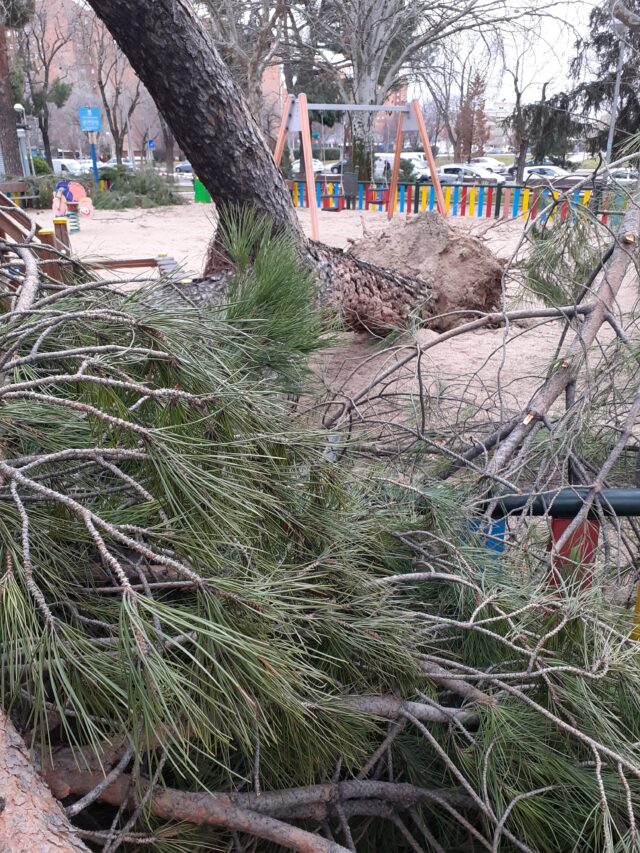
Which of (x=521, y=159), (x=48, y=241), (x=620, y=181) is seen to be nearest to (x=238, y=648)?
(x=620, y=181)

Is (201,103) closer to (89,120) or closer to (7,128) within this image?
(7,128)

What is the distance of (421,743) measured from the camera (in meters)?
1.43

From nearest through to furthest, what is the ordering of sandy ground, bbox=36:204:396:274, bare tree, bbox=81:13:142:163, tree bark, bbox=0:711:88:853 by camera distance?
tree bark, bbox=0:711:88:853 → sandy ground, bbox=36:204:396:274 → bare tree, bbox=81:13:142:163

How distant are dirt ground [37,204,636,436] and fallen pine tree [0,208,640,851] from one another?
891 mm

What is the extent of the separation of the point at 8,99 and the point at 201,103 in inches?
816

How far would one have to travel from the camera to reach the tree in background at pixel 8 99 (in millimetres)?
19266

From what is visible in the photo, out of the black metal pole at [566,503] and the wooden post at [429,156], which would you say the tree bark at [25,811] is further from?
the wooden post at [429,156]

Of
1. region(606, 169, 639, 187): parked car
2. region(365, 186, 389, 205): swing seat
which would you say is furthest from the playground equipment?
region(365, 186, 389, 205): swing seat

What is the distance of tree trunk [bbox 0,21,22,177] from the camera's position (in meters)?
19.9

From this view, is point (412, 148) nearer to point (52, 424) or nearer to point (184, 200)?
point (184, 200)

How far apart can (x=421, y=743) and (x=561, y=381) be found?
113 centimetres

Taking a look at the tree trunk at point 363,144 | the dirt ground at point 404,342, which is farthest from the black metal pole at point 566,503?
the tree trunk at point 363,144

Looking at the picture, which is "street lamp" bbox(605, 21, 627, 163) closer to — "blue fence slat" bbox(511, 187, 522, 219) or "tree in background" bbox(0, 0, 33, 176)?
"blue fence slat" bbox(511, 187, 522, 219)

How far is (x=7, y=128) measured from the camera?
20.6 m
